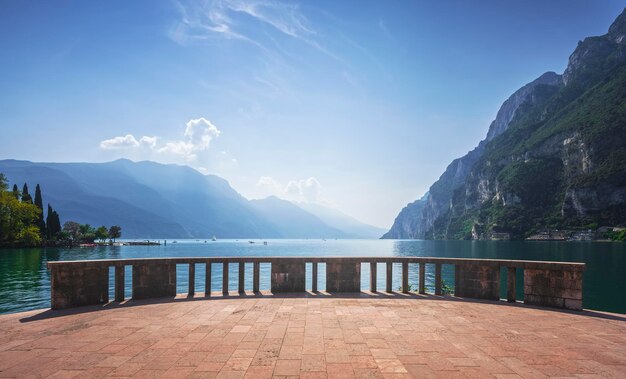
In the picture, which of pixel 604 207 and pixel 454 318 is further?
pixel 604 207

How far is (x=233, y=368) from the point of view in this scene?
6301 millimetres

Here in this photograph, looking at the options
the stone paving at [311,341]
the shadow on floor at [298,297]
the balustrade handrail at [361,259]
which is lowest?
the shadow on floor at [298,297]

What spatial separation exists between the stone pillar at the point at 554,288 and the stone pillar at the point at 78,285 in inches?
580

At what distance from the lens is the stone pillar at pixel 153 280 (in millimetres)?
12789

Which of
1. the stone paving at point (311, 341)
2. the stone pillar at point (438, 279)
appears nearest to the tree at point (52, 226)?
the stone paving at point (311, 341)

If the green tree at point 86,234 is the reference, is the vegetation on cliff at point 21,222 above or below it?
above

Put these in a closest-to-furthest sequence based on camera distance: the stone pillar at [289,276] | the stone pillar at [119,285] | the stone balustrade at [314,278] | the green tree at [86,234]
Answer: the stone balustrade at [314,278]
the stone pillar at [119,285]
the stone pillar at [289,276]
the green tree at [86,234]

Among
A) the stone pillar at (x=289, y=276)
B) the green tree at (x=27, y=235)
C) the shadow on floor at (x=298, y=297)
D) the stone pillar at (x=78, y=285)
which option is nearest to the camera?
the shadow on floor at (x=298, y=297)

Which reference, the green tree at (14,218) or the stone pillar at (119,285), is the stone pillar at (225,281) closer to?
the stone pillar at (119,285)

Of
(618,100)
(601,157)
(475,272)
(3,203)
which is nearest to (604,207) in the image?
(601,157)

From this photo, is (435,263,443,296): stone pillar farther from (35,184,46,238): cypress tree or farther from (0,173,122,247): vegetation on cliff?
(35,184,46,238): cypress tree

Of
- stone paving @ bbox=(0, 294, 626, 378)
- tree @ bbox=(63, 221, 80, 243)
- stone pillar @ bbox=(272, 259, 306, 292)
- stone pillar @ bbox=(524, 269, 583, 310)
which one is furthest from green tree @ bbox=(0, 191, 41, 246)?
stone pillar @ bbox=(524, 269, 583, 310)

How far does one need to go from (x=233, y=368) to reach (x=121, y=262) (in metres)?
8.35

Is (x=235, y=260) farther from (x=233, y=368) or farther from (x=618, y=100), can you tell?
(x=618, y=100)
